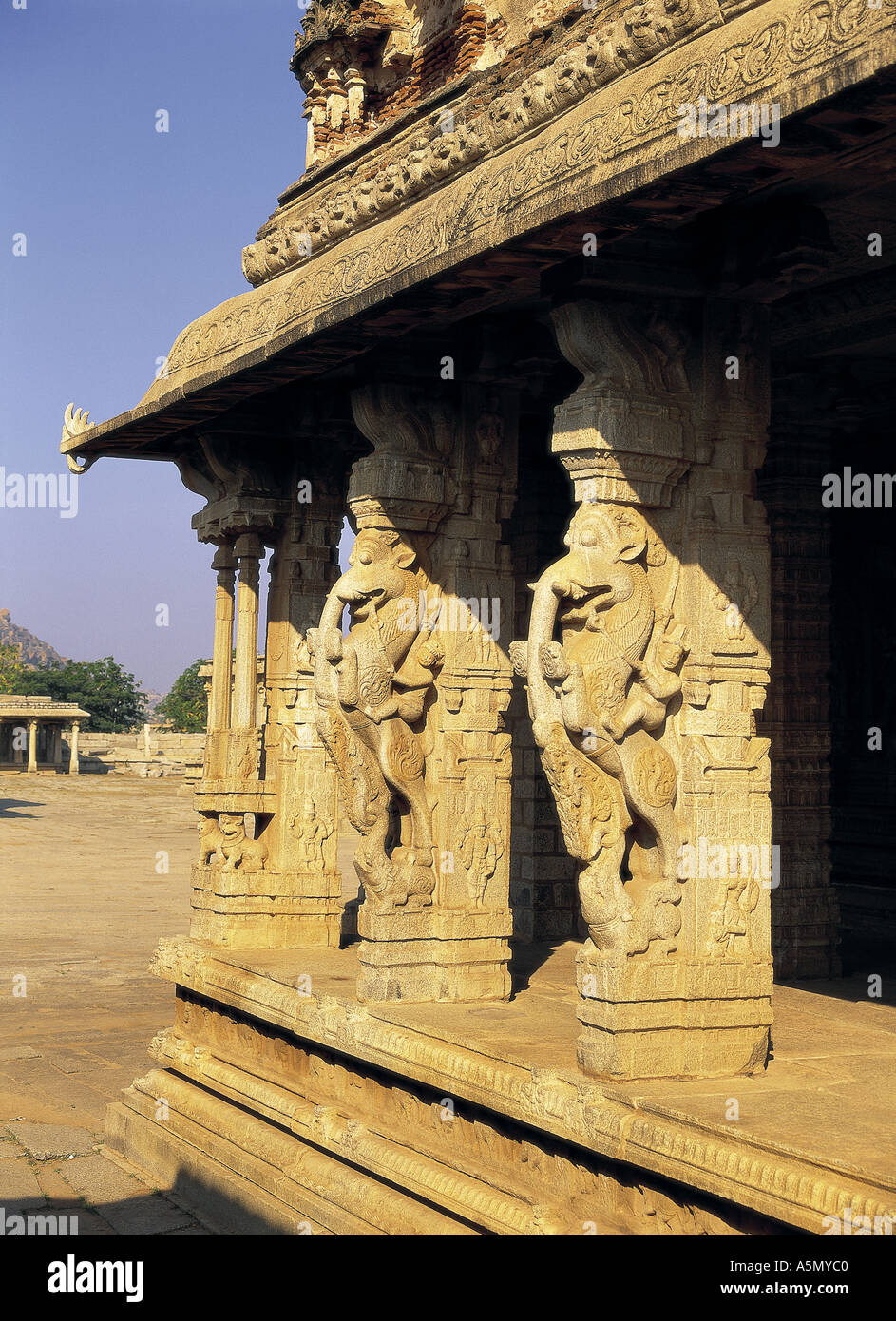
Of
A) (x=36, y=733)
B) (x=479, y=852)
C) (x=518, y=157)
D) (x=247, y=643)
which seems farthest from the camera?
(x=36, y=733)

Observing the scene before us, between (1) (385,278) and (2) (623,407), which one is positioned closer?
(2) (623,407)

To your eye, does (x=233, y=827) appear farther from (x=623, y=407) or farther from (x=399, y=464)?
(x=623, y=407)

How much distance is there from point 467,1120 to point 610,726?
1.85 m

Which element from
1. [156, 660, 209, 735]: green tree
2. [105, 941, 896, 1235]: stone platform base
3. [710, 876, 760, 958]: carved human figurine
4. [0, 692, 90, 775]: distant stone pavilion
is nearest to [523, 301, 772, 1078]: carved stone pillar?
[710, 876, 760, 958]: carved human figurine

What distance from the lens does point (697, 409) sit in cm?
533

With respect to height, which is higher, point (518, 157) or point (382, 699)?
point (518, 157)

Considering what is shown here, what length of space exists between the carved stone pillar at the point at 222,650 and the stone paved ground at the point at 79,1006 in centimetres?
167

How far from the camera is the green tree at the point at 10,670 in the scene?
7625cm

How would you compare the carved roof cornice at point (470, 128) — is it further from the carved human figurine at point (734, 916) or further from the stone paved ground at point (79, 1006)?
the stone paved ground at point (79, 1006)

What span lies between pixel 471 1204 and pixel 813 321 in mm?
4150

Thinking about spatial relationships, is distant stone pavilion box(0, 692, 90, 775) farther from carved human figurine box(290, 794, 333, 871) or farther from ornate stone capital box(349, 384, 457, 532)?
ornate stone capital box(349, 384, 457, 532)

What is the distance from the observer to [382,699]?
680 cm

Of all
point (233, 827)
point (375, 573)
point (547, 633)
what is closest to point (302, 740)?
point (233, 827)

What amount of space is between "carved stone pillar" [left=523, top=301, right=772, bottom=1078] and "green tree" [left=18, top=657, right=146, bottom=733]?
252ft
